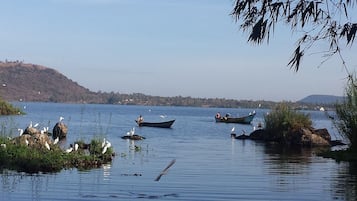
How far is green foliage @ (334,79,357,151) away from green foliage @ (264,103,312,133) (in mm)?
15595

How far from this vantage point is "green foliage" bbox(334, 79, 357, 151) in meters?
33.3

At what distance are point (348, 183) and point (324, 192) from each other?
2437 mm

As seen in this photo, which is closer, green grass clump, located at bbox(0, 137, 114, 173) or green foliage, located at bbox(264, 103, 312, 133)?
green grass clump, located at bbox(0, 137, 114, 173)

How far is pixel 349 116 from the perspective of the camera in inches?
1323

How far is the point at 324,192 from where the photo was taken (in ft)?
65.4

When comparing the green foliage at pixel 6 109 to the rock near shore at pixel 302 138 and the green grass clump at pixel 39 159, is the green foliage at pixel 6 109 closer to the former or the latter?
the rock near shore at pixel 302 138

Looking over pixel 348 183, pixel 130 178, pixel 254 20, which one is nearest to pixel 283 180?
pixel 348 183

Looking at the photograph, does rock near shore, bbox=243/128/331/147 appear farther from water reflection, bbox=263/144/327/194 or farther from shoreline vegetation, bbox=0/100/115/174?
shoreline vegetation, bbox=0/100/115/174

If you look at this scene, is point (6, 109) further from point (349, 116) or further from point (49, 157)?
point (49, 157)

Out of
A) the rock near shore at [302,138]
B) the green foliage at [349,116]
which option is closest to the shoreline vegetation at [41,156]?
the green foliage at [349,116]

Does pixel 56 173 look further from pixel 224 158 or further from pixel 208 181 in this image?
pixel 224 158

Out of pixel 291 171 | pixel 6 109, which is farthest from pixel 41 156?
pixel 6 109

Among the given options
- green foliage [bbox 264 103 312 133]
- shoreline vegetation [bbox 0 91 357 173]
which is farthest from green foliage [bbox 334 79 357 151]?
green foliage [bbox 264 103 312 133]

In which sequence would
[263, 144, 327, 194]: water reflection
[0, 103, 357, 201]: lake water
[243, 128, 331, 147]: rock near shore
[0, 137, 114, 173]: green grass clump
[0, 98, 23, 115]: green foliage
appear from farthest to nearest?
[0, 98, 23, 115]: green foliage → [243, 128, 331, 147]: rock near shore → [0, 137, 114, 173]: green grass clump → [263, 144, 327, 194]: water reflection → [0, 103, 357, 201]: lake water
